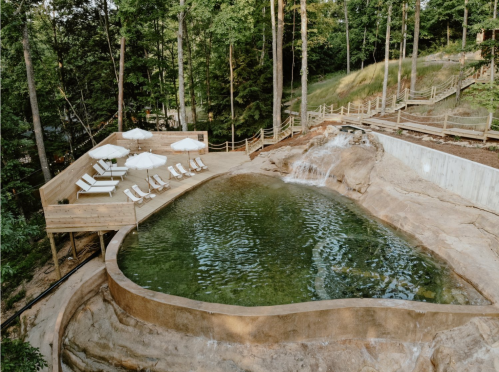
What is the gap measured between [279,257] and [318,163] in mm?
9600

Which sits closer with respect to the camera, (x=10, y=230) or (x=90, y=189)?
(x=10, y=230)

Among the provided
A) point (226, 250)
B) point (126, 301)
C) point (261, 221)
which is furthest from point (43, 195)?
point (261, 221)

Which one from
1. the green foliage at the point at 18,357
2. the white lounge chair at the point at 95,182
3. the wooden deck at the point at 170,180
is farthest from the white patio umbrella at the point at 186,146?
the green foliage at the point at 18,357

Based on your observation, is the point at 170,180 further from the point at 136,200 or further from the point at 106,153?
the point at 136,200

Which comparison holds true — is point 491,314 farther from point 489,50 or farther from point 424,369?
point 489,50

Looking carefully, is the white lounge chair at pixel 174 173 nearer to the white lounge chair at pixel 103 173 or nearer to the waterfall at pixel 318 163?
the white lounge chair at pixel 103 173

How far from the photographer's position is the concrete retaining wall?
11000 millimetres

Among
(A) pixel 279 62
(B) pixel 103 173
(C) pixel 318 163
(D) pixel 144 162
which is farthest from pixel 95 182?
(A) pixel 279 62

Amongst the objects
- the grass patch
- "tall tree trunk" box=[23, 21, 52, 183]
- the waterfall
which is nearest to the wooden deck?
"tall tree trunk" box=[23, 21, 52, 183]

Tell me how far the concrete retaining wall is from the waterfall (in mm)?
3487

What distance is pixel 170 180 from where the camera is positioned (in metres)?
18.5

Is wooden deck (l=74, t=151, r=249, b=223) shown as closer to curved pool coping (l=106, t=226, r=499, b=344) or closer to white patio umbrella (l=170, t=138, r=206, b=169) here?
white patio umbrella (l=170, t=138, r=206, b=169)

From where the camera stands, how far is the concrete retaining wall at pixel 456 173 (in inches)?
433

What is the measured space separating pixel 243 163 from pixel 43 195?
12779 mm
